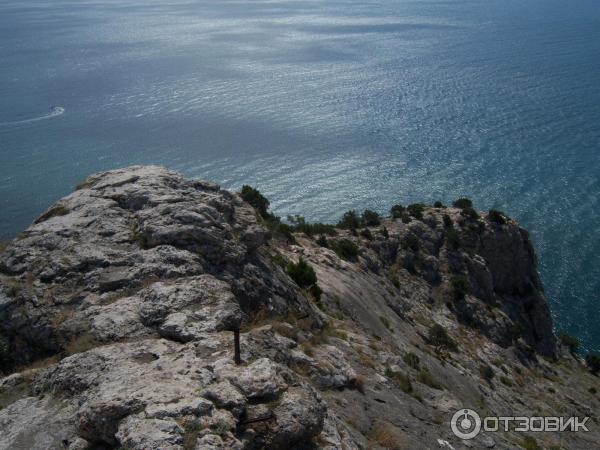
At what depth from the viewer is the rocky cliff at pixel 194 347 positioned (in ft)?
35.2

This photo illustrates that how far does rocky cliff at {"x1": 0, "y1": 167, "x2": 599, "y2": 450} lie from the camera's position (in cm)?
1074

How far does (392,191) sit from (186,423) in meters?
67.7

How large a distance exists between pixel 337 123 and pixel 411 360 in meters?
74.6

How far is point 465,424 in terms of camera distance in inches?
690

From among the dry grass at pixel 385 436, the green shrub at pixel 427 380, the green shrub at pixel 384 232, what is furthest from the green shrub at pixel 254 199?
the dry grass at pixel 385 436

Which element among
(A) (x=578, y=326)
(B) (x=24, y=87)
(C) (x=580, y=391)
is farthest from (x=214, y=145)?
(C) (x=580, y=391)

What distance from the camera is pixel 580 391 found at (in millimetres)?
40656

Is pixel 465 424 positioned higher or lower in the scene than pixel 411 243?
higher

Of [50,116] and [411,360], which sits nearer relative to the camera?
[411,360]

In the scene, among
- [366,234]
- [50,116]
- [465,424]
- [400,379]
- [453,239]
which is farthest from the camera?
[50,116]

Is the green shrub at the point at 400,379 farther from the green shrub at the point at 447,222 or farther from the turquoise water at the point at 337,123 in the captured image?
the turquoise water at the point at 337,123

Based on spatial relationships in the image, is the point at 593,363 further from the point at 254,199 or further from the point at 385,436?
the point at 385,436

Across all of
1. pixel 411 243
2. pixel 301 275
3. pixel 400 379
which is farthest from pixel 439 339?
pixel 400 379

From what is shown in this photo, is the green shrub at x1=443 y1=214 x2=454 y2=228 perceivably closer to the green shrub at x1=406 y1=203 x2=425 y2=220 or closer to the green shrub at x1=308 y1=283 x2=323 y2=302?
the green shrub at x1=406 y1=203 x2=425 y2=220
